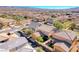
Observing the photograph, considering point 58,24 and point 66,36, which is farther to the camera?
point 58,24

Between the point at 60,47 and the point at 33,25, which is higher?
the point at 33,25

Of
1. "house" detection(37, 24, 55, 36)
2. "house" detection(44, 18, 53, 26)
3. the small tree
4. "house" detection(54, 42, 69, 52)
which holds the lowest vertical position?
"house" detection(54, 42, 69, 52)

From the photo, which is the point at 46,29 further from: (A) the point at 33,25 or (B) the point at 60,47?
(B) the point at 60,47

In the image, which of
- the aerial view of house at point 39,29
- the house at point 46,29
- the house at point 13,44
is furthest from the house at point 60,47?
the house at point 13,44

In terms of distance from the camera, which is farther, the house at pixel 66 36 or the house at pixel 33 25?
the house at pixel 33 25

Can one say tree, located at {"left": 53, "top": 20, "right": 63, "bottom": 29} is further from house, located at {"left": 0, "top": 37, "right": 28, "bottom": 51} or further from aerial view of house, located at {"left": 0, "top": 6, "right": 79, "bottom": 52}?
house, located at {"left": 0, "top": 37, "right": 28, "bottom": 51}

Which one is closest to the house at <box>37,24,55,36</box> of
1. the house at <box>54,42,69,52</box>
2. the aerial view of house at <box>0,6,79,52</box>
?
the aerial view of house at <box>0,6,79,52</box>

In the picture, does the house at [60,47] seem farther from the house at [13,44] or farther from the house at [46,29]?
the house at [13,44]

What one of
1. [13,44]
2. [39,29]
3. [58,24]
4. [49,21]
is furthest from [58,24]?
[13,44]
